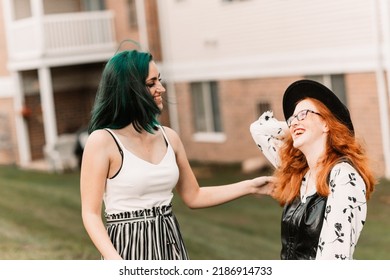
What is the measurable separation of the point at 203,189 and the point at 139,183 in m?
0.30

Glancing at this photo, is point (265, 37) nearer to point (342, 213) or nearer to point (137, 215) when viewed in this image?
point (137, 215)

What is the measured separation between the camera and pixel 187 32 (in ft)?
28.8

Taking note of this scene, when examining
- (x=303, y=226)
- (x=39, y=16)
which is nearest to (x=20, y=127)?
(x=39, y=16)

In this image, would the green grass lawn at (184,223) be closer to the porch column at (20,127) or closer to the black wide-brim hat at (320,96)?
the porch column at (20,127)

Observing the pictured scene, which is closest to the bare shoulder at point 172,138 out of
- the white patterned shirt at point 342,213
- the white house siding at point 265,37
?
the white patterned shirt at point 342,213

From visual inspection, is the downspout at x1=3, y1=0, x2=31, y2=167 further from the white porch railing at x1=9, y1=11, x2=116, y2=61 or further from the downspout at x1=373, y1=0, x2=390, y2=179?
the downspout at x1=373, y1=0, x2=390, y2=179

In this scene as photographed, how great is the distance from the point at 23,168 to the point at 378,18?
303cm

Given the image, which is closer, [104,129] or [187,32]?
[104,129]

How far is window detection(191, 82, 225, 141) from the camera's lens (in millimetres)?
8352

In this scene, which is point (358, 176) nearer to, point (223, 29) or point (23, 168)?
point (23, 168)

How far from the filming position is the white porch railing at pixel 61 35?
Result: 7312mm
